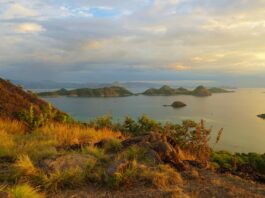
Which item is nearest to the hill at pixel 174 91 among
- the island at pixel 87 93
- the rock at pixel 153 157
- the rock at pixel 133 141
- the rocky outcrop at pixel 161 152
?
the island at pixel 87 93

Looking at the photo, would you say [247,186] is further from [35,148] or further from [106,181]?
[35,148]

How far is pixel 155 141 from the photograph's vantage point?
26.6 ft

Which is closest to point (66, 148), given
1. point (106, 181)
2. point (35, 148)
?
point (35, 148)

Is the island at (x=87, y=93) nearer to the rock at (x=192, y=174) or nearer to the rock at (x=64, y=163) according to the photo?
the rock at (x=64, y=163)

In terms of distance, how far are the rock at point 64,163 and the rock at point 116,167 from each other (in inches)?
21.1

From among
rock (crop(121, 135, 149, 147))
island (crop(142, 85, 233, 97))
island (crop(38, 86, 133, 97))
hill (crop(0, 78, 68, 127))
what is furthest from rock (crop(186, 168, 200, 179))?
island (crop(142, 85, 233, 97))

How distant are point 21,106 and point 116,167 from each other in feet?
33.8

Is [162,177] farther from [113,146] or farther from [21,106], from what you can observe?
[21,106]

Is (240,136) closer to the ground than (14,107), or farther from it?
closer to the ground

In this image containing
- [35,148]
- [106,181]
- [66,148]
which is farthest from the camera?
[66,148]

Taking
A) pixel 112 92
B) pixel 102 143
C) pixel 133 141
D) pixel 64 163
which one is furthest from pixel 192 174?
pixel 112 92

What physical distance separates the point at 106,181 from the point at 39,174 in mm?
1150

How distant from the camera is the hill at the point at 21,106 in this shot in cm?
1366

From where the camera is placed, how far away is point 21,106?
15367mm
